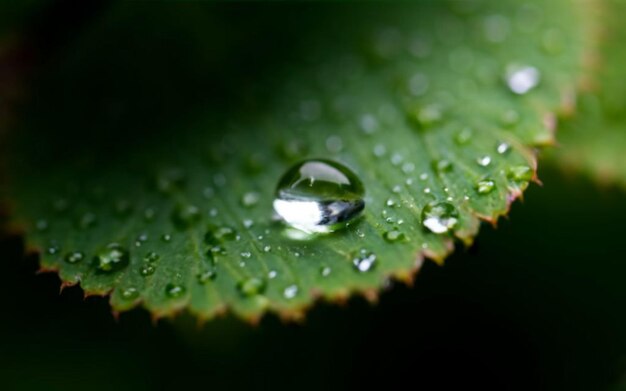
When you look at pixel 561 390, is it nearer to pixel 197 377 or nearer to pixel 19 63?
pixel 197 377

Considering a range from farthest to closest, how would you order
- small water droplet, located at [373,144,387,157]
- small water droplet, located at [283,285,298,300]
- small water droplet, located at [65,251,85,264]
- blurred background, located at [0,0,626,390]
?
blurred background, located at [0,0,626,390] < small water droplet, located at [373,144,387,157] < small water droplet, located at [65,251,85,264] < small water droplet, located at [283,285,298,300]

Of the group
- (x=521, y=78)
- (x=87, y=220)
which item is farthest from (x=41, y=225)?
(x=521, y=78)

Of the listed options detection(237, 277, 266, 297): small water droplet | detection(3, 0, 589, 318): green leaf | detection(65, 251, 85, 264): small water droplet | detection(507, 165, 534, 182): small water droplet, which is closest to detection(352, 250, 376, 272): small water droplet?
detection(3, 0, 589, 318): green leaf

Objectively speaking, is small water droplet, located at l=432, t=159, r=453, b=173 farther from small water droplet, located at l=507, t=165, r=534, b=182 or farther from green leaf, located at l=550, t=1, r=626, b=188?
green leaf, located at l=550, t=1, r=626, b=188

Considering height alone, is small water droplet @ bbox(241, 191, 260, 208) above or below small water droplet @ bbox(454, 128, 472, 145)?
below

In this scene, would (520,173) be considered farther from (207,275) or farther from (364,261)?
(207,275)

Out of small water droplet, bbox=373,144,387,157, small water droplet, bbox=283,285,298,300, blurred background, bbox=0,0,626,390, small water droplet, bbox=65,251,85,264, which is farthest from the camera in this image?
blurred background, bbox=0,0,626,390

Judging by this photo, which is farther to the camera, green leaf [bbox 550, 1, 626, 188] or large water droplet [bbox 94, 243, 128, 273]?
green leaf [bbox 550, 1, 626, 188]

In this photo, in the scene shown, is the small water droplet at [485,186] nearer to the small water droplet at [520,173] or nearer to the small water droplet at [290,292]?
the small water droplet at [520,173]
